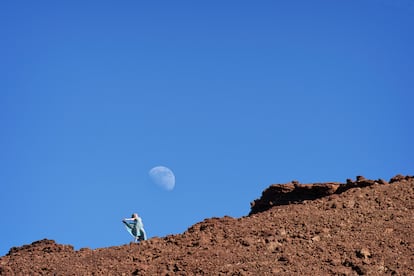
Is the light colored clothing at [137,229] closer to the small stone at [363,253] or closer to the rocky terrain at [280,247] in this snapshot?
the rocky terrain at [280,247]

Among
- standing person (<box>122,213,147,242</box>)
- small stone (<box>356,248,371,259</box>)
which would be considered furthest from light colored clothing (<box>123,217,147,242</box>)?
small stone (<box>356,248,371,259</box>)

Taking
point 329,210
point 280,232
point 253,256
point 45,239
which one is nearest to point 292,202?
point 329,210

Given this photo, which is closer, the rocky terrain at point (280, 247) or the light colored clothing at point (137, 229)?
the rocky terrain at point (280, 247)

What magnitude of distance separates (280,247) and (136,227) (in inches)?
223

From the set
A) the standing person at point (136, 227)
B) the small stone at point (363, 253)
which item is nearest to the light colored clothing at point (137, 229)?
the standing person at point (136, 227)

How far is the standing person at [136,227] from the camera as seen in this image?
19688 millimetres

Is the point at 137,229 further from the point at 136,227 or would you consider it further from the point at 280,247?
the point at 280,247

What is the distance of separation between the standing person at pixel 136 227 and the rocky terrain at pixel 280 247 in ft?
7.12

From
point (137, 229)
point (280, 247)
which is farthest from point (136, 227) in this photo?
point (280, 247)

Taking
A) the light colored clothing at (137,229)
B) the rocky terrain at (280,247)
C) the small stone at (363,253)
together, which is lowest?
the small stone at (363,253)

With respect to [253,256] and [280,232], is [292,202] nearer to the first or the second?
[280,232]

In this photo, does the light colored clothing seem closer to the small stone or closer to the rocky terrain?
the rocky terrain

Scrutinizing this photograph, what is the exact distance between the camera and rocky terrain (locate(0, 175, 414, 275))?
14.8 m

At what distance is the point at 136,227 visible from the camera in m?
19.7
